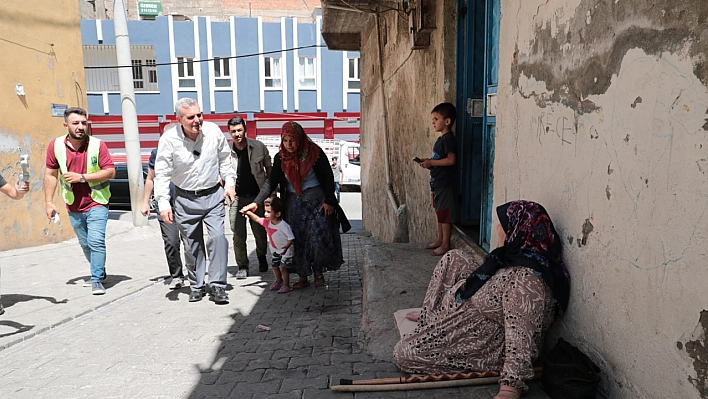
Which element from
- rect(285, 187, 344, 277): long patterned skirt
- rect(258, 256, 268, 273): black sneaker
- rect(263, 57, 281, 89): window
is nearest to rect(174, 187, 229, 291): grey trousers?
rect(285, 187, 344, 277): long patterned skirt

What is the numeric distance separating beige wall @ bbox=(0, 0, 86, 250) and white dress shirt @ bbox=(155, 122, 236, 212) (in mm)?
4839

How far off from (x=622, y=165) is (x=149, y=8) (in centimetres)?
3128

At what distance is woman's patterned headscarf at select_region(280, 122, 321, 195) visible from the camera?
16.2 ft

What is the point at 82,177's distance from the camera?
512 cm

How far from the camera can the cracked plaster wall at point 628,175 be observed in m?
1.73

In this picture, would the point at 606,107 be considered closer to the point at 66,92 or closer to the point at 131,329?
the point at 131,329

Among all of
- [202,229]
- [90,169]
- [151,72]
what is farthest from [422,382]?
[151,72]

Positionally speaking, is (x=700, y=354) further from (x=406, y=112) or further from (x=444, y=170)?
(x=406, y=112)

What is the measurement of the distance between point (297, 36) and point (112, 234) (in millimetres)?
19246

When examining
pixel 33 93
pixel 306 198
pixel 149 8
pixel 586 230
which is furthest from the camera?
pixel 149 8

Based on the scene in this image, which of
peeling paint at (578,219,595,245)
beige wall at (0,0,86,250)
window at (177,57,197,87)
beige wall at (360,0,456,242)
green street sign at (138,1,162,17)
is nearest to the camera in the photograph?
peeling paint at (578,219,595,245)

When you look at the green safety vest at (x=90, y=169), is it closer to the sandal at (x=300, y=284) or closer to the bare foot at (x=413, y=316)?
the sandal at (x=300, y=284)

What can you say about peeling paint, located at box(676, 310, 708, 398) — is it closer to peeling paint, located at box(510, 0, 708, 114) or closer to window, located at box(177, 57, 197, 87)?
peeling paint, located at box(510, 0, 708, 114)

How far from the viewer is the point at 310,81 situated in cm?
2730
